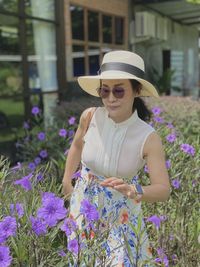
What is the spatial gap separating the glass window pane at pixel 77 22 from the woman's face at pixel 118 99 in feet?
19.8

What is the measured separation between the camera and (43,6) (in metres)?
6.61

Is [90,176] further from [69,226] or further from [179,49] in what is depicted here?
[179,49]

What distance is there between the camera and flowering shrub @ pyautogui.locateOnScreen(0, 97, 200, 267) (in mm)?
1491

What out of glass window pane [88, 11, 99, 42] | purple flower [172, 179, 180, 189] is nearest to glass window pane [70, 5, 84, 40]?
glass window pane [88, 11, 99, 42]

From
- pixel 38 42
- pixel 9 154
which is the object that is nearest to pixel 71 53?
pixel 38 42

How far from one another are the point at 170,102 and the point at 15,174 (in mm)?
3909

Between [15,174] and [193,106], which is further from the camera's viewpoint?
[193,106]

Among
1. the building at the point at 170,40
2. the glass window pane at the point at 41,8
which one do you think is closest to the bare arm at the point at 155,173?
the glass window pane at the point at 41,8

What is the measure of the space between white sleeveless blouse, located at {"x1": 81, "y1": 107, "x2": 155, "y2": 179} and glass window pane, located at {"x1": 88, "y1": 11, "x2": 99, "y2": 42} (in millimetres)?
6717

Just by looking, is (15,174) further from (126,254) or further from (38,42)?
(38,42)

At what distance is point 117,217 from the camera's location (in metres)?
1.90

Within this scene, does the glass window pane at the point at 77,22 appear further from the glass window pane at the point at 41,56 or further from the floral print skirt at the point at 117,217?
the floral print skirt at the point at 117,217

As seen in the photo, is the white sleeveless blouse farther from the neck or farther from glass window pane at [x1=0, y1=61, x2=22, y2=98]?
glass window pane at [x1=0, y1=61, x2=22, y2=98]

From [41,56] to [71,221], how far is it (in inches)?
211
